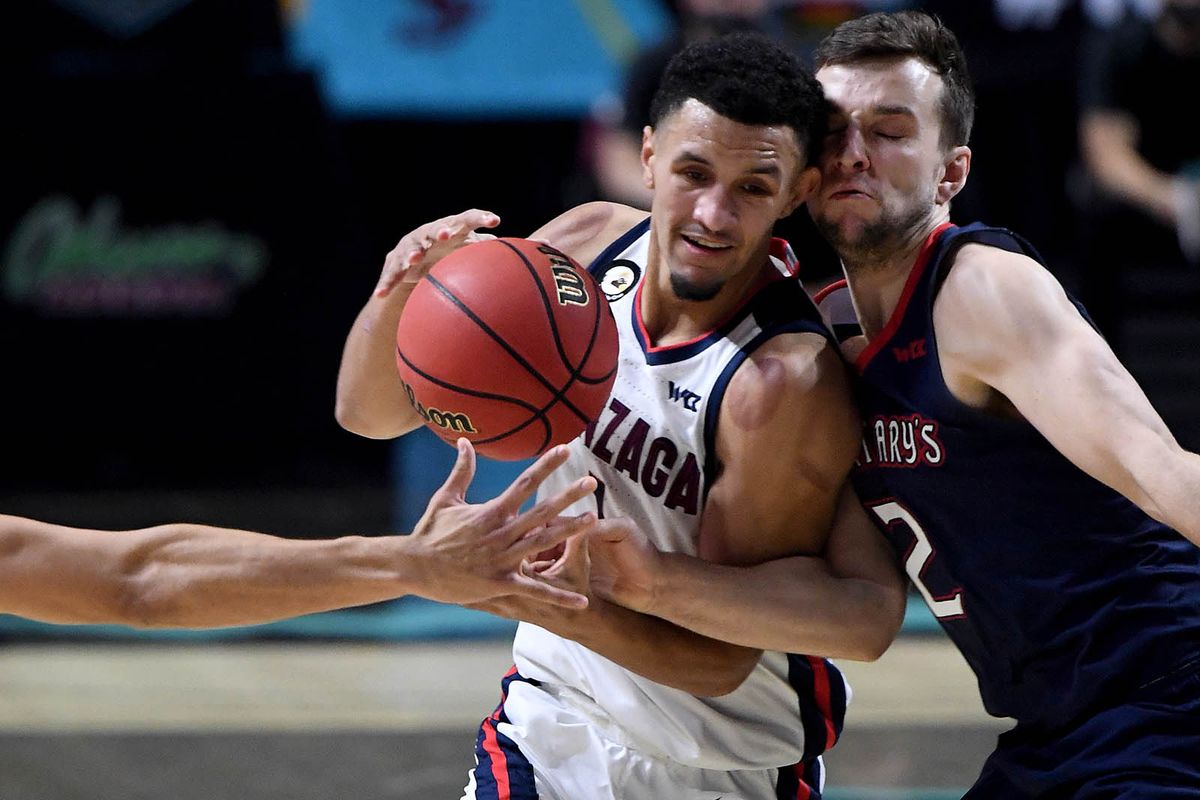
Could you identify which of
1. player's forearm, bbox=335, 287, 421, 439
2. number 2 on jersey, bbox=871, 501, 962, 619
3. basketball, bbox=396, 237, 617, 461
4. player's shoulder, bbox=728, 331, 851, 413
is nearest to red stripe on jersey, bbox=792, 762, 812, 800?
number 2 on jersey, bbox=871, 501, 962, 619

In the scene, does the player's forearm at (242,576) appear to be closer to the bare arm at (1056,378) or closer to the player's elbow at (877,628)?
the player's elbow at (877,628)

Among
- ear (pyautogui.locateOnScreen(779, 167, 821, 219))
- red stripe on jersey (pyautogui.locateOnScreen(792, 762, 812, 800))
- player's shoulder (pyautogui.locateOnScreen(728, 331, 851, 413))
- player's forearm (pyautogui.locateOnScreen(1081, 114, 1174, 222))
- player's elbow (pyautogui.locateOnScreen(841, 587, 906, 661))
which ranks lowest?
red stripe on jersey (pyautogui.locateOnScreen(792, 762, 812, 800))

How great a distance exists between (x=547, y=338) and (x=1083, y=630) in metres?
1.25

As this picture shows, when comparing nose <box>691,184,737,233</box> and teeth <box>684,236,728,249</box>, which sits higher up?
nose <box>691,184,737,233</box>

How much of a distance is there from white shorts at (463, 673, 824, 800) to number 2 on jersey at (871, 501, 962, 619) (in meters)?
0.59

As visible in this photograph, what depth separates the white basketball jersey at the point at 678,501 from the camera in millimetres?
3581

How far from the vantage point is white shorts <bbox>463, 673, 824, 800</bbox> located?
363 cm

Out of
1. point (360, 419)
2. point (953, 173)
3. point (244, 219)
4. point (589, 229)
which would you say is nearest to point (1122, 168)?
point (244, 219)

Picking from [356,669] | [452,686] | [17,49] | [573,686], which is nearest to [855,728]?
[452,686]

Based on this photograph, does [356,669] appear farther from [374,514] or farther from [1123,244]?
[1123,244]

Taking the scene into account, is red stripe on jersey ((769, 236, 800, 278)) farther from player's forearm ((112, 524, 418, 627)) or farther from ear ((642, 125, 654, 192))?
player's forearm ((112, 524, 418, 627))

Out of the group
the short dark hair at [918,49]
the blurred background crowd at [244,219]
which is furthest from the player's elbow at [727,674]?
the blurred background crowd at [244,219]

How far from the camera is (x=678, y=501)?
3.59 metres

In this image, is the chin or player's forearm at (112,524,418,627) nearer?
player's forearm at (112,524,418,627)
